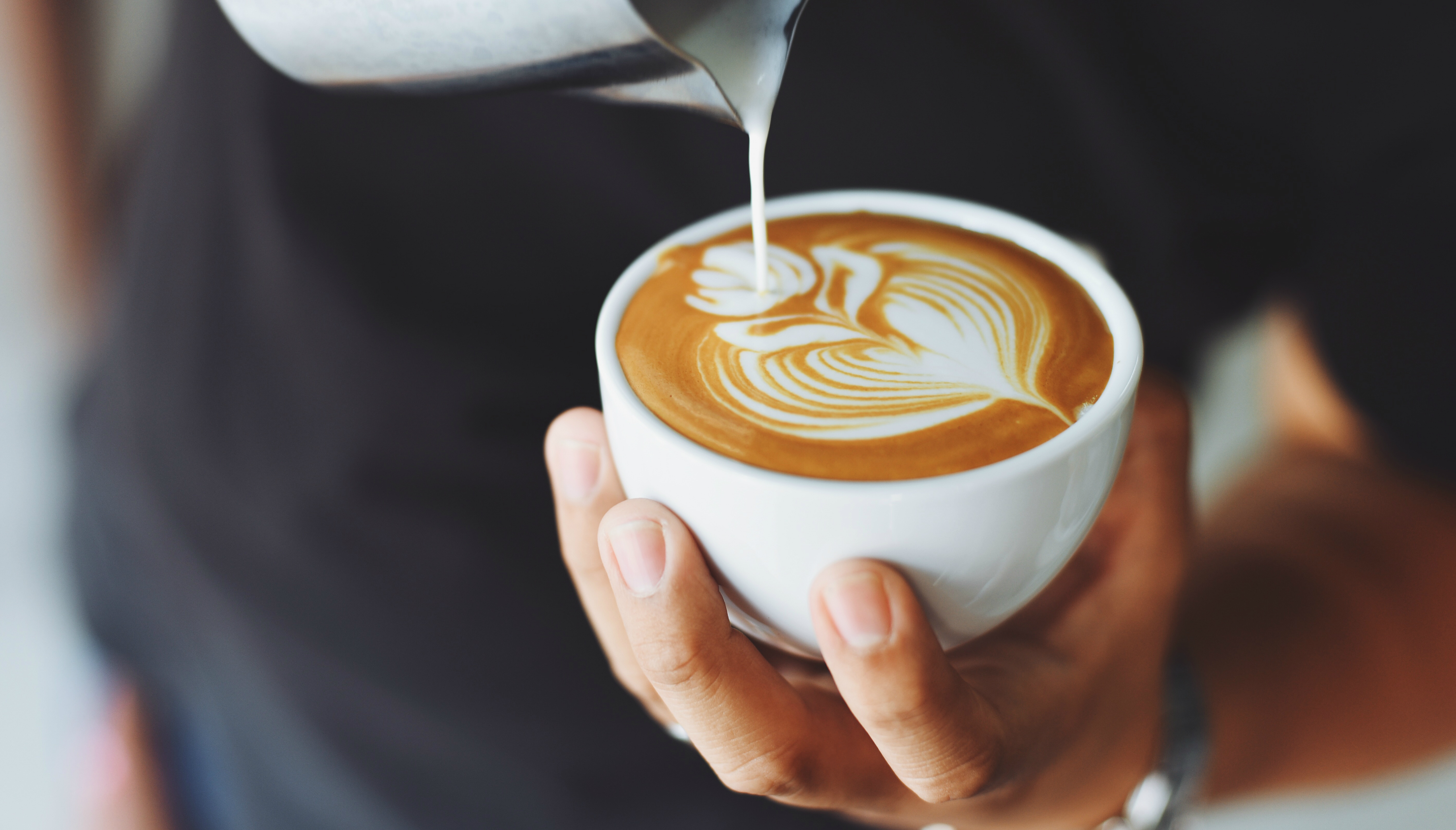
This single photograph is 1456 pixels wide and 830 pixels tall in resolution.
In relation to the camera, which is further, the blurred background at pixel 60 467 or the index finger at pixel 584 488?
the blurred background at pixel 60 467

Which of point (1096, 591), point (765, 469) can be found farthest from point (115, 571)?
point (1096, 591)

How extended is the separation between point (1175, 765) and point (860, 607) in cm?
61

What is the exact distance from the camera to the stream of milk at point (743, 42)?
0.64m

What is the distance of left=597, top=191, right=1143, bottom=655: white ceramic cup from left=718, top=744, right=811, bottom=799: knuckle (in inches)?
3.0

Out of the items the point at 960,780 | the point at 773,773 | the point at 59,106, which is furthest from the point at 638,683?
the point at 59,106

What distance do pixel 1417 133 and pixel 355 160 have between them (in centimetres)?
140

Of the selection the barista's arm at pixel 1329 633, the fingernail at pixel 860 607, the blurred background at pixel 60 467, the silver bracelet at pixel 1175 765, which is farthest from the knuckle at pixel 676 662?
the blurred background at pixel 60 467

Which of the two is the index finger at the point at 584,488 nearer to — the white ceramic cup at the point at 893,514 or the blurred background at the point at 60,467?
the white ceramic cup at the point at 893,514

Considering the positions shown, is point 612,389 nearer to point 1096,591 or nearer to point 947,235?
point 947,235

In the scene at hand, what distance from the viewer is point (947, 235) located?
0.86m

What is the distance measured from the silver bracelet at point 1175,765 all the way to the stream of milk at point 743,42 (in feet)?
2.37

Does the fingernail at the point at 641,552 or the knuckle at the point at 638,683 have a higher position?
the fingernail at the point at 641,552

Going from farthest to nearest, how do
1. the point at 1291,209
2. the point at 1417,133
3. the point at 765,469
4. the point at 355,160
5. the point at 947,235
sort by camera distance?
1. the point at 1291,209
2. the point at 1417,133
3. the point at 355,160
4. the point at 947,235
5. the point at 765,469

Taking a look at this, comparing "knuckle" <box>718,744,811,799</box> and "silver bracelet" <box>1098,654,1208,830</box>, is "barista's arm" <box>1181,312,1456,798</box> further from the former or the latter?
"knuckle" <box>718,744,811,799</box>
